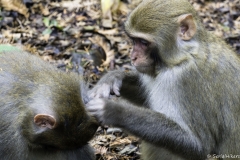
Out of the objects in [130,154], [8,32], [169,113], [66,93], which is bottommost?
[130,154]

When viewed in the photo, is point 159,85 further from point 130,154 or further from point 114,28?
point 114,28

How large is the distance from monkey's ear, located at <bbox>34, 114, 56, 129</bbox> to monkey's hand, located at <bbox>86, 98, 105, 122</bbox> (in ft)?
1.60

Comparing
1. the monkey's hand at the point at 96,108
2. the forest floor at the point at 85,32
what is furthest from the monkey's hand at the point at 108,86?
the forest floor at the point at 85,32

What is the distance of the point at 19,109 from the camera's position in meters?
6.13

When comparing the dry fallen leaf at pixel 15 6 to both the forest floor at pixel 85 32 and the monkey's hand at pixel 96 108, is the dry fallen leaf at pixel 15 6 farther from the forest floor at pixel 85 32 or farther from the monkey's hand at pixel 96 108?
the monkey's hand at pixel 96 108

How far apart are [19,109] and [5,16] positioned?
16.6ft

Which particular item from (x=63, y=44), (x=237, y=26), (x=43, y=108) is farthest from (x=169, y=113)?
(x=237, y=26)

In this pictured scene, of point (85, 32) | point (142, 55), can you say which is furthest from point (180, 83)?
point (85, 32)

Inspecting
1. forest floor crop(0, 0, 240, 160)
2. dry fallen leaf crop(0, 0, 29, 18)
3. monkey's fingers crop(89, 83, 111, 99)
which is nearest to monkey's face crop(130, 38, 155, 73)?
monkey's fingers crop(89, 83, 111, 99)

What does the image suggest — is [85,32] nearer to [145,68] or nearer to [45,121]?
[145,68]

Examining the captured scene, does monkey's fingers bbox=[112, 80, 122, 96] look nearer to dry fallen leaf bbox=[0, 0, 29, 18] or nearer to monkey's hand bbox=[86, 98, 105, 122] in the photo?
monkey's hand bbox=[86, 98, 105, 122]

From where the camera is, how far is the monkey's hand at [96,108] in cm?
616

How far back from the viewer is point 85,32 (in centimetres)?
1097

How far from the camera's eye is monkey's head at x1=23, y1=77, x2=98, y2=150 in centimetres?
596
